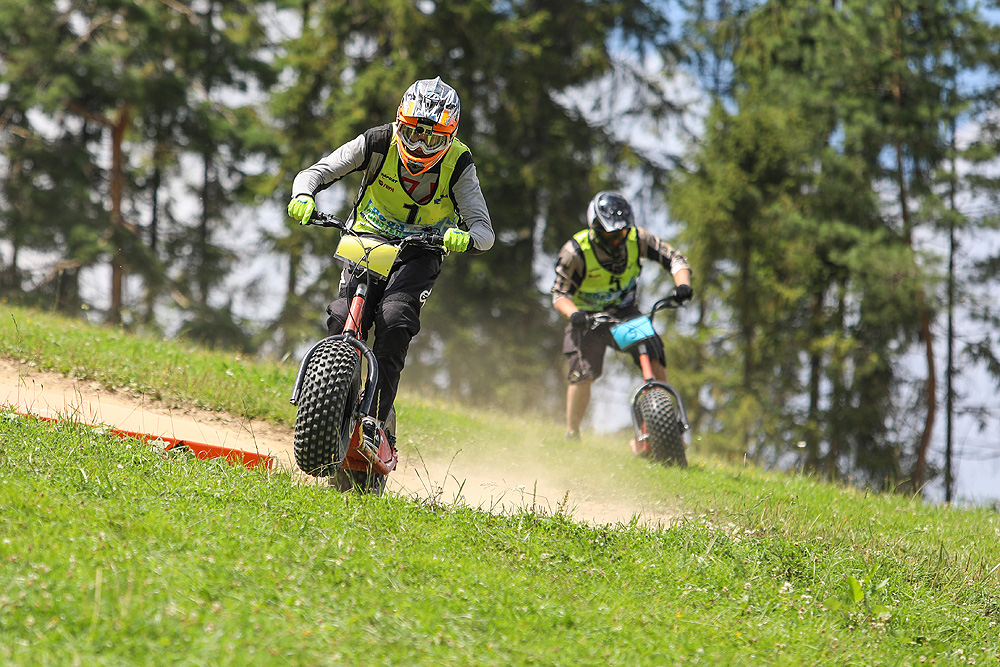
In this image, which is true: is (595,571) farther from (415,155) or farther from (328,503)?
(415,155)

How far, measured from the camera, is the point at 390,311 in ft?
18.1

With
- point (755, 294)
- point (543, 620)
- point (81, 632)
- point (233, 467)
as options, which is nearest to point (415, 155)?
point (233, 467)

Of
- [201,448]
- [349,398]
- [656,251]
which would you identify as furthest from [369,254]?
[656,251]

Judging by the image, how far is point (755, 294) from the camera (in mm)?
22781

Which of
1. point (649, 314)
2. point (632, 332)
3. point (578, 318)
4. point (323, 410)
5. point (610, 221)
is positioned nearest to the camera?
point (323, 410)

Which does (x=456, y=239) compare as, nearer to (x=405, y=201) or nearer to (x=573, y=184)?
(x=405, y=201)

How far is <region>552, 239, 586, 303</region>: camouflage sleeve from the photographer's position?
8969mm

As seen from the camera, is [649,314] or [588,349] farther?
[588,349]

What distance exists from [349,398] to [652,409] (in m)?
3.76

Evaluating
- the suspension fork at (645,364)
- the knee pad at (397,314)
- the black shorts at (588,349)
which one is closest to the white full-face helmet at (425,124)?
the knee pad at (397,314)

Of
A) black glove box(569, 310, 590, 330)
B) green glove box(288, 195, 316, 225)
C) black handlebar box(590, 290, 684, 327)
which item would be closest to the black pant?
green glove box(288, 195, 316, 225)

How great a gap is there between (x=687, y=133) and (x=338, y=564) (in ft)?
75.0

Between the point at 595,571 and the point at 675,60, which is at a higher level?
the point at 675,60

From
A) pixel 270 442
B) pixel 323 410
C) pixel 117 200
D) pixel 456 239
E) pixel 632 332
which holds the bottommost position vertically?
pixel 270 442
